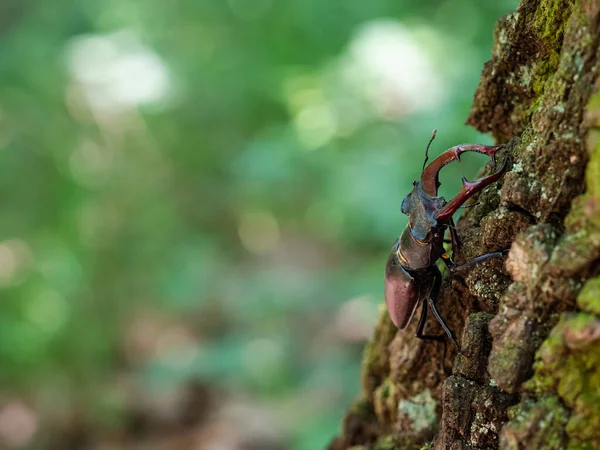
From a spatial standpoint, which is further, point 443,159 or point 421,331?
point 421,331

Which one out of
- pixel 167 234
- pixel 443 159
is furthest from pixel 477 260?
pixel 167 234

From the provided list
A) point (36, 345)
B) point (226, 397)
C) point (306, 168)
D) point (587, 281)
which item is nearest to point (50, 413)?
point (36, 345)

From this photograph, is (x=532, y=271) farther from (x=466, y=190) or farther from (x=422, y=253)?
(x=422, y=253)

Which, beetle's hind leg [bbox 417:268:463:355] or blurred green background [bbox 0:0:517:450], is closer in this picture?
beetle's hind leg [bbox 417:268:463:355]

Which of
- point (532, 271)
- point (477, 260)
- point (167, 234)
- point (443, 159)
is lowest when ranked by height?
point (532, 271)

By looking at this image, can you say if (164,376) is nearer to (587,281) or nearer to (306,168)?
(306,168)

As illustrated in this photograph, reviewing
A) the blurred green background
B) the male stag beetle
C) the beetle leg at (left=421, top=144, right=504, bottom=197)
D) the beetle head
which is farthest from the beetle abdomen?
the blurred green background

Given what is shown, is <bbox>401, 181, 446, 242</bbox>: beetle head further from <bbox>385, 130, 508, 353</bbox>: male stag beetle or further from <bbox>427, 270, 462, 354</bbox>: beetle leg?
<bbox>427, 270, 462, 354</bbox>: beetle leg
